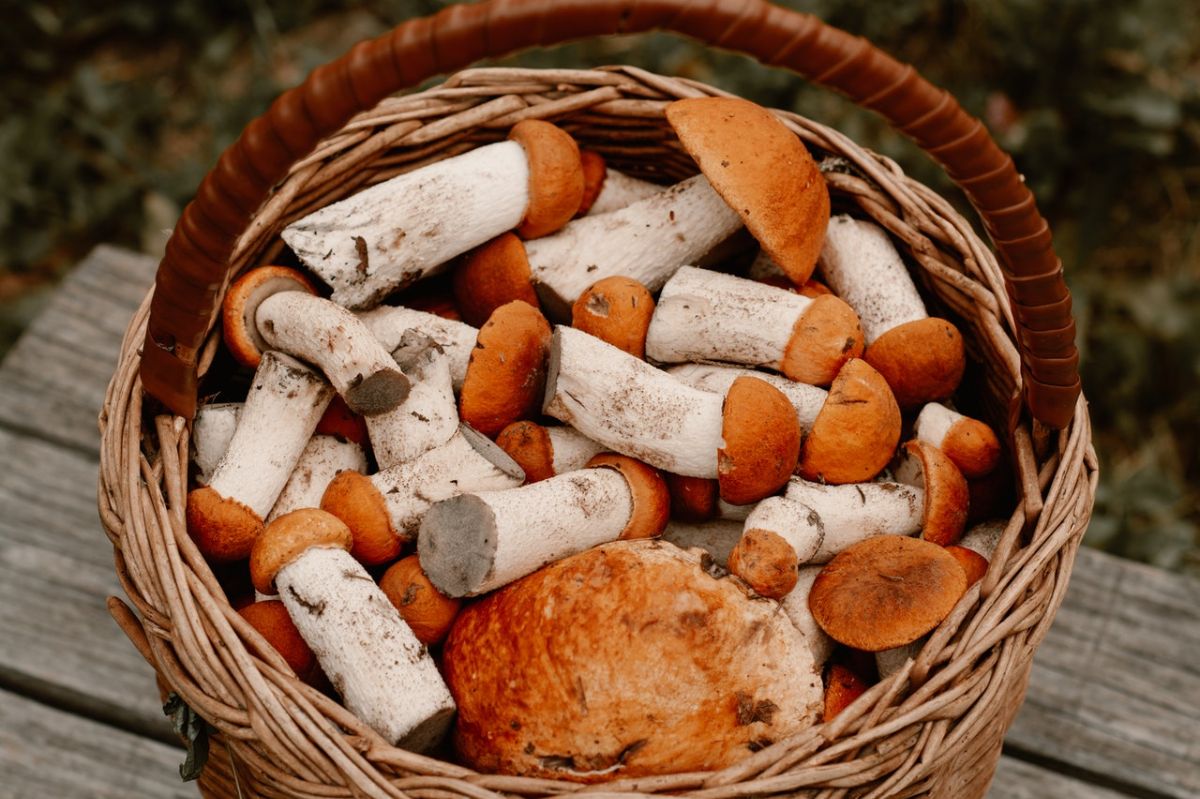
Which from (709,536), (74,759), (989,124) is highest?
(709,536)

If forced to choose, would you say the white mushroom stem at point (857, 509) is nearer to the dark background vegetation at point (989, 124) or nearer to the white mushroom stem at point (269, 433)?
the white mushroom stem at point (269, 433)

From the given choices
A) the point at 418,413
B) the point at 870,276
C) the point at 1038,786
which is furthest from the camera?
the point at 1038,786

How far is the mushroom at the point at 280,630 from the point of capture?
5.31 feet

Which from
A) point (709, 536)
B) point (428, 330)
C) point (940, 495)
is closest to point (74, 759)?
point (428, 330)

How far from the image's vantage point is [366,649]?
4.98ft

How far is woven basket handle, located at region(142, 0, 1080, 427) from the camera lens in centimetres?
119

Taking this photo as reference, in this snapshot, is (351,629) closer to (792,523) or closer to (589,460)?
(589,460)

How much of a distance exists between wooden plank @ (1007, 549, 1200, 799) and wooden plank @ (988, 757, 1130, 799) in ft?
0.10

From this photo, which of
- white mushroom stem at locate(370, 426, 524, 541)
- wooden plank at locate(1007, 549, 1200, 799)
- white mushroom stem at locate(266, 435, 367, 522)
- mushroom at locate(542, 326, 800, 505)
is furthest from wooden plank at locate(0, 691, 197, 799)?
wooden plank at locate(1007, 549, 1200, 799)

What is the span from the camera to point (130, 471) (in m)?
1.56

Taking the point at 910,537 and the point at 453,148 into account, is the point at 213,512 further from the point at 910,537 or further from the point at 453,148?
the point at 910,537

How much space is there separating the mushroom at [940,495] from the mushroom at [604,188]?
0.75m

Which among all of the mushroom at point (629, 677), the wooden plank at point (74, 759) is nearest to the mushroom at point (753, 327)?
the mushroom at point (629, 677)

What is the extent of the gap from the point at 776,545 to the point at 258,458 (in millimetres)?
818
